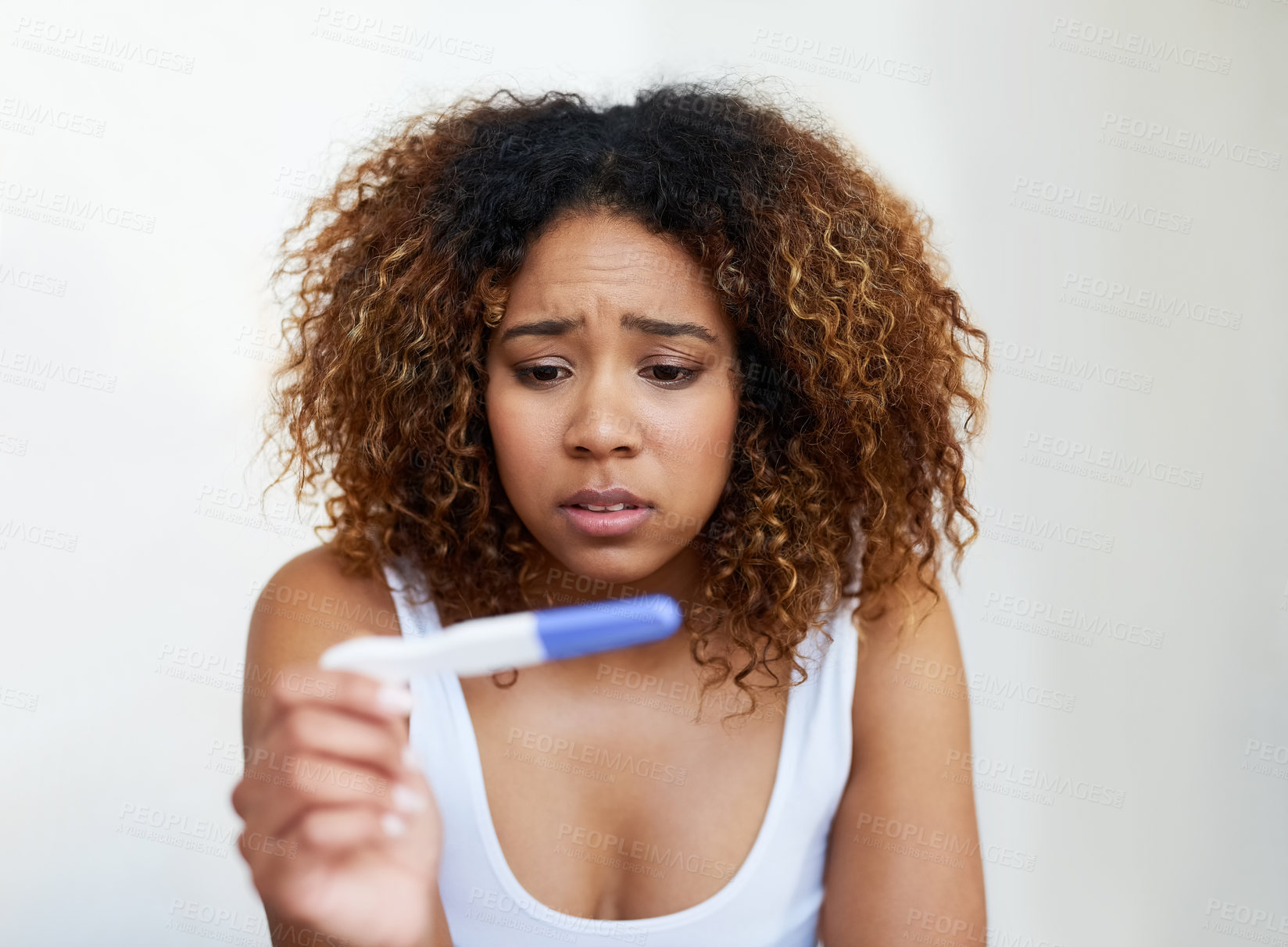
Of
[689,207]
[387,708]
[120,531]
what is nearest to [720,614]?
[689,207]

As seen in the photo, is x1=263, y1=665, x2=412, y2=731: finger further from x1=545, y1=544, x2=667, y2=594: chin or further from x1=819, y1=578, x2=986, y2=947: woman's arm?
x1=819, y1=578, x2=986, y2=947: woman's arm

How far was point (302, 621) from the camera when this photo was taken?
132cm

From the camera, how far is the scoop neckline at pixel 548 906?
1.30 m

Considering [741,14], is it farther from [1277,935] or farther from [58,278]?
[1277,935]

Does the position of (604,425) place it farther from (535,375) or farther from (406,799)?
(406,799)

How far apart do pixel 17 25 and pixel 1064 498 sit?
71.3 inches

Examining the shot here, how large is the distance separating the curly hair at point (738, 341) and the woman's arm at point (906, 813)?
0.09 metres

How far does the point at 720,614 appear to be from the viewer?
139 centimetres

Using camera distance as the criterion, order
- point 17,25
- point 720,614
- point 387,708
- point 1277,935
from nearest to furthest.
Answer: point 387,708 < point 720,614 < point 17,25 < point 1277,935

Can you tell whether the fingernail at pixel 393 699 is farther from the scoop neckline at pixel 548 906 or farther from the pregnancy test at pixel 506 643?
the scoop neckline at pixel 548 906

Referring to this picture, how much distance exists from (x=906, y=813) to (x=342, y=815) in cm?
71
